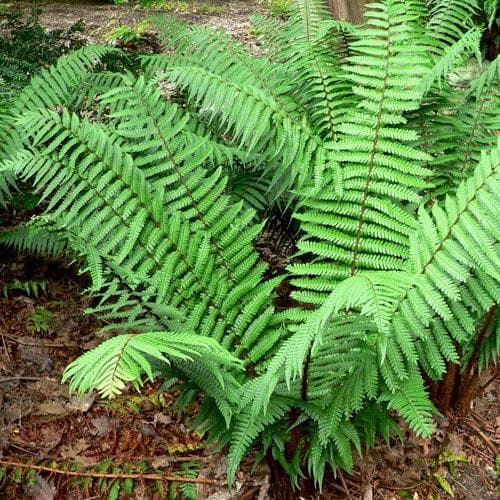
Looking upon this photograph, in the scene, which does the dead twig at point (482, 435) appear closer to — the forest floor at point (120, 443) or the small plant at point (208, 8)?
the forest floor at point (120, 443)

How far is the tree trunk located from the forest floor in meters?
1.79

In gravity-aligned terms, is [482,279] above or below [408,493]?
above

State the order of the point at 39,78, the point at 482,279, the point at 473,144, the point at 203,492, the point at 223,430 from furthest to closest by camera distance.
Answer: the point at 39,78 < the point at 473,144 < the point at 203,492 < the point at 223,430 < the point at 482,279

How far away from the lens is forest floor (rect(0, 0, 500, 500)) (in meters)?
2.12

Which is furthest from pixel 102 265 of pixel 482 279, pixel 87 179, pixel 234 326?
pixel 482 279

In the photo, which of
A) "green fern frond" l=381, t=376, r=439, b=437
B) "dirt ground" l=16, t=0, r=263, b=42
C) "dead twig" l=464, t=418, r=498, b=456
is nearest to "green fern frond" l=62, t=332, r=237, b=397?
"green fern frond" l=381, t=376, r=439, b=437

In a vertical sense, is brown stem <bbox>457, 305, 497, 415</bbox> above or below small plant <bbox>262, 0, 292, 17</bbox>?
below

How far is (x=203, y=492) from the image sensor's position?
6.97 ft

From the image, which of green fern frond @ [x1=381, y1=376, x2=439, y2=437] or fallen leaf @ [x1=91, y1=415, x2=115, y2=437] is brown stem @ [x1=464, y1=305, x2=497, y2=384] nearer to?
green fern frond @ [x1=381, y1=376, x2=439, y2=437]

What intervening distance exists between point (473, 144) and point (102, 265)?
1487mm

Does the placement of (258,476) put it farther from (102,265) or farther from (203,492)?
(102,265)

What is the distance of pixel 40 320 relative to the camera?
2.69 m

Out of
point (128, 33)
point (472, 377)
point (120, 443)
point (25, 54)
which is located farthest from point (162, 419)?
point (128, 33)

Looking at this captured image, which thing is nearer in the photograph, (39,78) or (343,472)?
(343,472)
